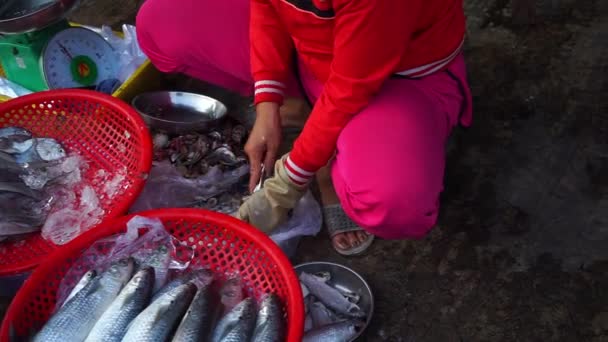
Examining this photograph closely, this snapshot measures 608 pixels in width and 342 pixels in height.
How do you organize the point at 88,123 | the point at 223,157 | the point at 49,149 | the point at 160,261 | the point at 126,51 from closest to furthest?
1. the point at 160,261
2. the point at 49,149
3. the point at 88,123
4. the point at 223,157
5. the point at 126,51

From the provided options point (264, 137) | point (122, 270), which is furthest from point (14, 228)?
point (264, 137)

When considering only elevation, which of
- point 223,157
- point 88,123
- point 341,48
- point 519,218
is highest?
point 341,48

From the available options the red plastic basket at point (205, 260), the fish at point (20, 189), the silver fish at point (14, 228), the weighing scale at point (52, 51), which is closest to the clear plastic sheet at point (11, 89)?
the weighing scale at point (52, 51)

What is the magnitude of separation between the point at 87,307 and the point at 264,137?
864 mm

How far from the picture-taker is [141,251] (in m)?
1.90

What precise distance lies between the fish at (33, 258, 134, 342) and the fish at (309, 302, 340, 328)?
70cm

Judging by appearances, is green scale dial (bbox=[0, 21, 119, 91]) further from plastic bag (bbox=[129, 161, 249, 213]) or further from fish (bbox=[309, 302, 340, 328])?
fish (bbox=[309, 302, 340, 328])

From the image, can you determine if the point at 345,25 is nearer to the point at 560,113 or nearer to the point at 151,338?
the point at 151,338

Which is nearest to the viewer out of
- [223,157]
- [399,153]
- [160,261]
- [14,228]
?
[399,153]

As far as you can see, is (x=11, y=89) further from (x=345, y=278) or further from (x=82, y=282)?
(x=345, y=278)

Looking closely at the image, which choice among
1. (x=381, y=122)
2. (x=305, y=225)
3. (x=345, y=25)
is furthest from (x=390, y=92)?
(x=305, y=225)

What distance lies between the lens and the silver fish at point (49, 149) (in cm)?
227

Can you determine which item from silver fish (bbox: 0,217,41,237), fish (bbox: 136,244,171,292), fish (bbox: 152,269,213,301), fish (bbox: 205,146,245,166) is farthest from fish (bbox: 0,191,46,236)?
fish (bbox: 205,146,245,166)

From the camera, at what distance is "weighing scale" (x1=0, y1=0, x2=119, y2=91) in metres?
2.50
